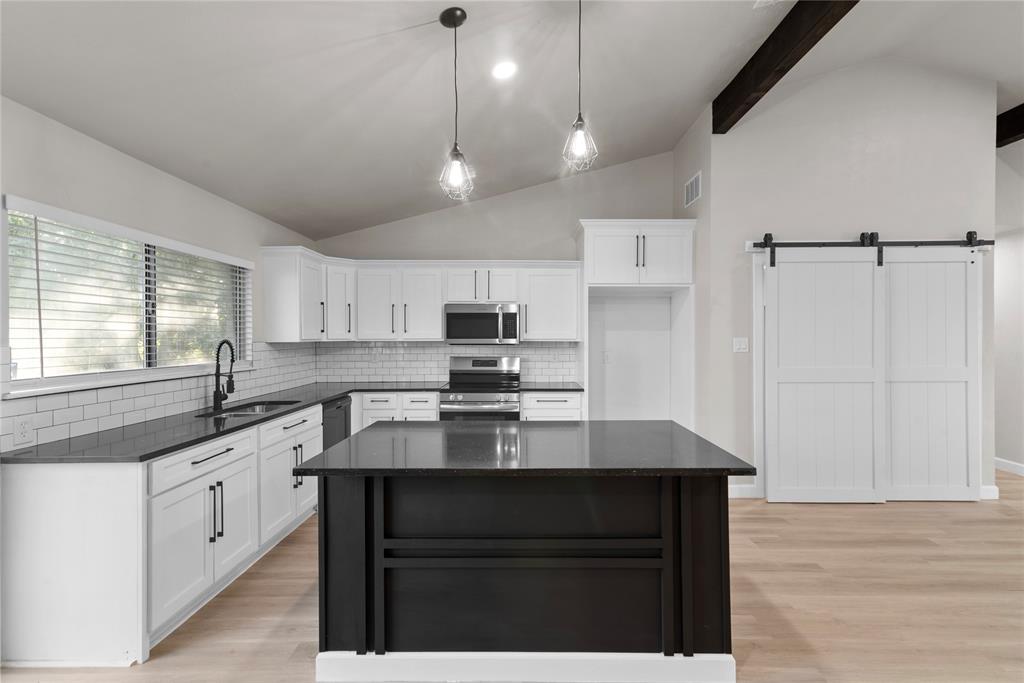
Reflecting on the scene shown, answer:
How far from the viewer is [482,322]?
5305 mm

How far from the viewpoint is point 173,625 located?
252 cm

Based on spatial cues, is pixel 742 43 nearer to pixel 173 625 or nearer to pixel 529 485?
pixel 529 485

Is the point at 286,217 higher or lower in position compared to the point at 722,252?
higher

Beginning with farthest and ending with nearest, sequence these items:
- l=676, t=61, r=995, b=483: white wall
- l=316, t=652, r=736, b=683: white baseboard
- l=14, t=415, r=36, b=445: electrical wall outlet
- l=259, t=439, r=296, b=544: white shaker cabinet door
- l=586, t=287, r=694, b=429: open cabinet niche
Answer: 1. l=586, t=287, r=694, b=429: open cabinet niche
2. l=676, t=61, r=995, b=483: white wall
3. l=259, t=439, r=296, b=544: white shaker cabinet door
4. l=14, t=415, r=36, b=445: electrical wall outlet
5. l=316, t=652, r=736, b=683: white baseboard

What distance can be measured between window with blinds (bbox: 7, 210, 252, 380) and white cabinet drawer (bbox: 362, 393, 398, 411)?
4.80 feet

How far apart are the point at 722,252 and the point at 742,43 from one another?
157 cm

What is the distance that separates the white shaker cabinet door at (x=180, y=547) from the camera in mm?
2326

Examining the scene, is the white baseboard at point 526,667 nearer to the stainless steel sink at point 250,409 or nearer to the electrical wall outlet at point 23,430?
the electrical wall outlet at point 23,430

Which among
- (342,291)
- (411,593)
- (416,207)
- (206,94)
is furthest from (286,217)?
(411,593)

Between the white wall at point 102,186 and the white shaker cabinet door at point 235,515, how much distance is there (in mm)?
1502

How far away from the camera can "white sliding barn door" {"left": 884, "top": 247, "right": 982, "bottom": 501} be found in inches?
172

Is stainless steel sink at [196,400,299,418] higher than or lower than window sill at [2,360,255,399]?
lower

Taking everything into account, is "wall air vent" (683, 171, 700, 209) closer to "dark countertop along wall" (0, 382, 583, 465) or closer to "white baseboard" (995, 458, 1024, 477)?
"dark countertop along wall" (0, 382, 583, 465)

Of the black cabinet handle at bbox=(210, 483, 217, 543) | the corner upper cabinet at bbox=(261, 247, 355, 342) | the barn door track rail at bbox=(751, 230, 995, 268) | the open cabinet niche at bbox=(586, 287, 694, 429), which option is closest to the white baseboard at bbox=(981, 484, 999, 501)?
the barn door track rail at bbox=(751, 230, 995, 268)
